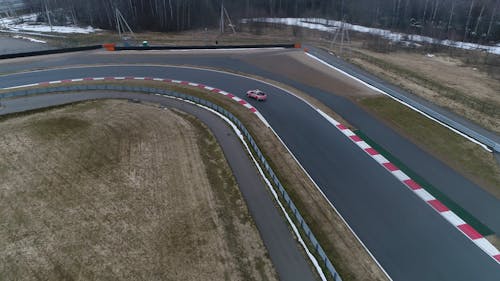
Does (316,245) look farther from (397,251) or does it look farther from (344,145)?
(344,145)

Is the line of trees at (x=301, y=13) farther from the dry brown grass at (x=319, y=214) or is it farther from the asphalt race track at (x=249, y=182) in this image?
the dry brown grass at (x=319, y=214)

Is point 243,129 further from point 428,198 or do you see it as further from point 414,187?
point 428,198

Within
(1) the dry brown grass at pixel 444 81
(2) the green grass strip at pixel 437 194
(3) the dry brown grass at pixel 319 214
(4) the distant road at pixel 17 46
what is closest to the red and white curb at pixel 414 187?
(2) the green grass strip at pixel 437 194

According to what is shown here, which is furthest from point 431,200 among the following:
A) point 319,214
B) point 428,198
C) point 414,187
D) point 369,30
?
point 369,30

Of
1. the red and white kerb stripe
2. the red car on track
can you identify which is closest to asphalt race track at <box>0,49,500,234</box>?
the red and white kerb stripe

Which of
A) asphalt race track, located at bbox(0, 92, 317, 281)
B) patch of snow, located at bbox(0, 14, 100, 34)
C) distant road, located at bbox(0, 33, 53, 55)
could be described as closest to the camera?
asphalt race track, located at bbox(0, 92, 317, 281)

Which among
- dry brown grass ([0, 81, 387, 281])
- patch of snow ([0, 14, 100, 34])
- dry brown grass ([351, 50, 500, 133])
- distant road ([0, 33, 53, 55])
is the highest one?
patch of snow ([0, 14, 100, 34])

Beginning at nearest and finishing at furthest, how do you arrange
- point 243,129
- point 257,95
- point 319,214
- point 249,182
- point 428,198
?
point 319,214 < point 428,198 < point 249,182 < point 243,129 < point 257,95

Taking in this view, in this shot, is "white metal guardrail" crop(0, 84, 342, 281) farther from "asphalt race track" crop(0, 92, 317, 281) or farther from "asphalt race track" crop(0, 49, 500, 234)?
"asphalt race track" crop(0, 49, 500, 234)

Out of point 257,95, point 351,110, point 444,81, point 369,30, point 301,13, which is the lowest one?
point 351,110
